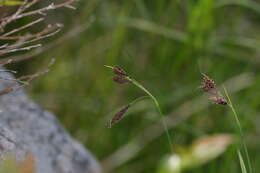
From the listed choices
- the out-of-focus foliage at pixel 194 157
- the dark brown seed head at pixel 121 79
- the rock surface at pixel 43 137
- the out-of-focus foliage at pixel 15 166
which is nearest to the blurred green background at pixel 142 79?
the rock surface at pixel 43 137

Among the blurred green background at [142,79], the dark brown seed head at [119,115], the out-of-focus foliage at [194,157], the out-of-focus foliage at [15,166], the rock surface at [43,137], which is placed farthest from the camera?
the blurred green background at [142,79]

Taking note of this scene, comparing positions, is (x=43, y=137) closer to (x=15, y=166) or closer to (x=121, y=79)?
(x=121, y=79)

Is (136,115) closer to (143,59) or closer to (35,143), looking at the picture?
(143,59)

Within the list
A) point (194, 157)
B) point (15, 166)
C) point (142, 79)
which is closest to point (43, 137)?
point (194, 157)

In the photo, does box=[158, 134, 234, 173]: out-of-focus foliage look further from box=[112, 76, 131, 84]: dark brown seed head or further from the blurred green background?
the blurred green background

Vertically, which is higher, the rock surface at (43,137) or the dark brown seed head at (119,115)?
the dark brown seed head at (119,115)

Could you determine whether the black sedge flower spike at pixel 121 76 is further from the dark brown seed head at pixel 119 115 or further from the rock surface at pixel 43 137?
→ the rock surface at pixel 43 137
